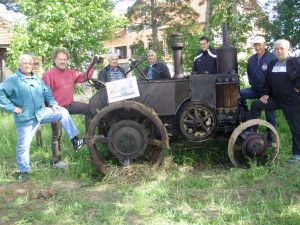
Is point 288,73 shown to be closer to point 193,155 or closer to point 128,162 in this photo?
point 193,155

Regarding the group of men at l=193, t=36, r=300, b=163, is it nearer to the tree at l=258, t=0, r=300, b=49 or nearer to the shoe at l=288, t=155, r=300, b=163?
the shoe at l=288, t=155, r=300, b=163

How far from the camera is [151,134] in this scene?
548 centimetres

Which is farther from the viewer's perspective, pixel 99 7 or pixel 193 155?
pixel 99 7

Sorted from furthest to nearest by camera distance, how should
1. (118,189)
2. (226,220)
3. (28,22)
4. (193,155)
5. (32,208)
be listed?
(28,22) → (193,155) → (118,189) → (32,208) → (226,220)

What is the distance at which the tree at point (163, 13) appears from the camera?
64.1ft

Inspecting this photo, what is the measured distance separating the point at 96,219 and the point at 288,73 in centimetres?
316

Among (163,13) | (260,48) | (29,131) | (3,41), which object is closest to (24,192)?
(29,131)

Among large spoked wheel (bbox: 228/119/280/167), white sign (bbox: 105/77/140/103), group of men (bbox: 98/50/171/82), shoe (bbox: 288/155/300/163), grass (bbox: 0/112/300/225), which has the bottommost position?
grass (bbox: 0/112/300/225)

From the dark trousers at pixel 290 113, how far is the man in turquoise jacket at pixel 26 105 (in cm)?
248

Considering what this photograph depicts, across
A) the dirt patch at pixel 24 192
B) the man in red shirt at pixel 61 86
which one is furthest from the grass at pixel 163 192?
the man in red shirt at pixel 61 86

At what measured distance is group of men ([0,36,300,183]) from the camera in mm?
5281

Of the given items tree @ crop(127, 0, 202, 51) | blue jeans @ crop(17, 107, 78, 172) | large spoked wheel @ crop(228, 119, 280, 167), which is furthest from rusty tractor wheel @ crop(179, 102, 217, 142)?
tree @ crop(127, 0, 202, 51)

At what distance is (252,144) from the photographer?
5.24 meters

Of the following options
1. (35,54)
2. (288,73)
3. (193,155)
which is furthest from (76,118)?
(288,73)
